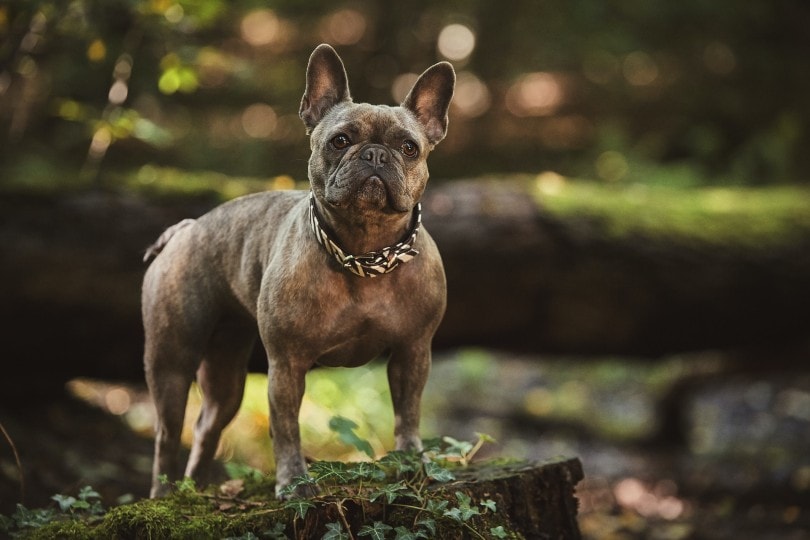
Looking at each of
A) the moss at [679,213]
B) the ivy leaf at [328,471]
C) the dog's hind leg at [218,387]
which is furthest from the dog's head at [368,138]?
the moss at [679,213]

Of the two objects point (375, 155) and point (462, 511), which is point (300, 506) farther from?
point (375, 155)

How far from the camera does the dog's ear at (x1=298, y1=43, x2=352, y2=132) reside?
3664 mm

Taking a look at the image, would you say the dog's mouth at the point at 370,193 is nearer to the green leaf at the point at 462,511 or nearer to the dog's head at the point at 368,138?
the dog's head at the point at 368,138

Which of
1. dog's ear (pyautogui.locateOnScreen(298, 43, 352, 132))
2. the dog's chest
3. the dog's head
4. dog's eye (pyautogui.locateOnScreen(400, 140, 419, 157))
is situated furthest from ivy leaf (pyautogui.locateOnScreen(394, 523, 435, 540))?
dog's ear (pyautogui.locateOnScreen(298, 43, 352, 132))

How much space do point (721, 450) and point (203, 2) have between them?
7.12 m

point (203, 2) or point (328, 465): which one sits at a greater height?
point (203, 2)

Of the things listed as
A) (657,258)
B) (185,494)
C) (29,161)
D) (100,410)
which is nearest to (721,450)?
(657,258)

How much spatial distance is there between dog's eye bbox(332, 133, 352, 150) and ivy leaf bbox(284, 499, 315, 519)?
1455 millimetres

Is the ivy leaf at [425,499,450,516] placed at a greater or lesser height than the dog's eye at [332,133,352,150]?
lesser

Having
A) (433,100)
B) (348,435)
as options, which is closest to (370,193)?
(433,100)

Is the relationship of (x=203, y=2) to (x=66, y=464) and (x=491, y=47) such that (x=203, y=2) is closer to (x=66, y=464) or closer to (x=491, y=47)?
(x=66, y=464)

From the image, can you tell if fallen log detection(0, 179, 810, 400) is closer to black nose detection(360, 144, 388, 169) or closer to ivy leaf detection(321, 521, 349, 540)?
ivy leaf detection(321, 521, 349, 540)

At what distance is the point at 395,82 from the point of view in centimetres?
1356

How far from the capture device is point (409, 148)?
3.46 m
